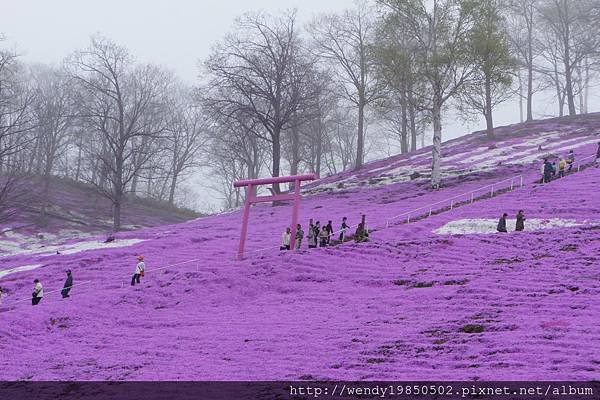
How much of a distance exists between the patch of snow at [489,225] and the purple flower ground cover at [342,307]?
24.8 inches

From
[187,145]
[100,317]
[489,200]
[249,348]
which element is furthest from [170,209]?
[249,348]

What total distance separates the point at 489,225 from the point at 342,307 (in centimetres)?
1160

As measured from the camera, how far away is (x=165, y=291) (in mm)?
25000

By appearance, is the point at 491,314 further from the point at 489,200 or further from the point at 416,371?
the point at 489,200

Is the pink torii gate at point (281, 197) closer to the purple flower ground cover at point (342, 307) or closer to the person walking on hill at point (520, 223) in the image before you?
the purple flower ground cover at point (342, 307)

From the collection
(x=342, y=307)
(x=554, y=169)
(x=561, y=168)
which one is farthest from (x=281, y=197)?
(x=561, y=168)

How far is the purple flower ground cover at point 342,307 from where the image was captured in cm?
1432

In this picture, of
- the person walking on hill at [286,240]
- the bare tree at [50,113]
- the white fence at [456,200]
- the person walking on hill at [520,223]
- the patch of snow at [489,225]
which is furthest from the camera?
the bare tree at [50,113]

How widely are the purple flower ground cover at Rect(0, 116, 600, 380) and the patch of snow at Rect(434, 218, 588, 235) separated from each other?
630 millimetres

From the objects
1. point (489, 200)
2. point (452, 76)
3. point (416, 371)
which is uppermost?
point (452, 76)

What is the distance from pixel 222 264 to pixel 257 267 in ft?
7.49

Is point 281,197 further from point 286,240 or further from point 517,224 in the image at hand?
point 517,224

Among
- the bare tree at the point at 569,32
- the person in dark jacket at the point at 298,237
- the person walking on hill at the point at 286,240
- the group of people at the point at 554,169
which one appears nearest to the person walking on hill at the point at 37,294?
the person walking on hill at the point at 286,240

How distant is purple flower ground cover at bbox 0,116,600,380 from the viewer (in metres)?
14.3
